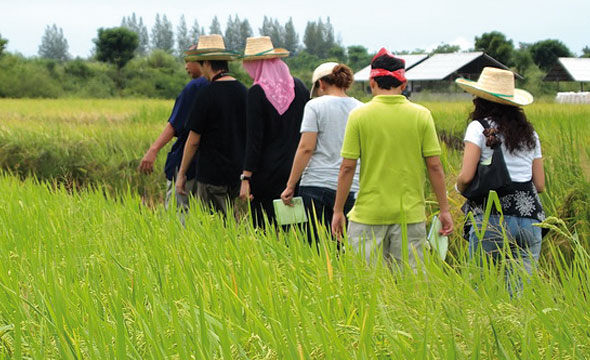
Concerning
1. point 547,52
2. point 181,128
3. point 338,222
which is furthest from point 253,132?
point 547,52

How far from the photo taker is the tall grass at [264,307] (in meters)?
1.75

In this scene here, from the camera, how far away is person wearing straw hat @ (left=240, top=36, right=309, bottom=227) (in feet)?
14.1

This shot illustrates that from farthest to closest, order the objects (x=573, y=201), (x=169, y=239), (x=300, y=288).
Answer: (x=573, y=201)
(x=169, y=239)
(x=300, y=288)

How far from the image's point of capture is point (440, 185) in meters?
3.53

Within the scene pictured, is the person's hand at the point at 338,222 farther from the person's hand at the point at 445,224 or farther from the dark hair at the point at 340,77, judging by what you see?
the dark hair at the point at 340,77

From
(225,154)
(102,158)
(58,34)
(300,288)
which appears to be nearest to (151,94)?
(102,158)

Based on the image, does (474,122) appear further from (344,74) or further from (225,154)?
(225,154)

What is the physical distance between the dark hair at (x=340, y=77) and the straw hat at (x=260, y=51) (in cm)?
57

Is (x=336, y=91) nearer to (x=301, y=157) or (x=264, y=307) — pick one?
(x=301, y=157)

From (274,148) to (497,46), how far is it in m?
54.4

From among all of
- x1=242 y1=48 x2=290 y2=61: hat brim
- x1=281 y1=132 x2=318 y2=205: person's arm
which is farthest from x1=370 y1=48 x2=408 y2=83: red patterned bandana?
x1=242 y1=48 x2=290 y2=61: hat brim

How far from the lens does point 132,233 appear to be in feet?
11.3

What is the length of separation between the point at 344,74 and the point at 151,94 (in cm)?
3839

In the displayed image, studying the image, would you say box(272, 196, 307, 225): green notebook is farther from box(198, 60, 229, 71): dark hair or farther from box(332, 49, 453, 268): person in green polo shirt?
box(198, 60, 229, 71): dark hair
